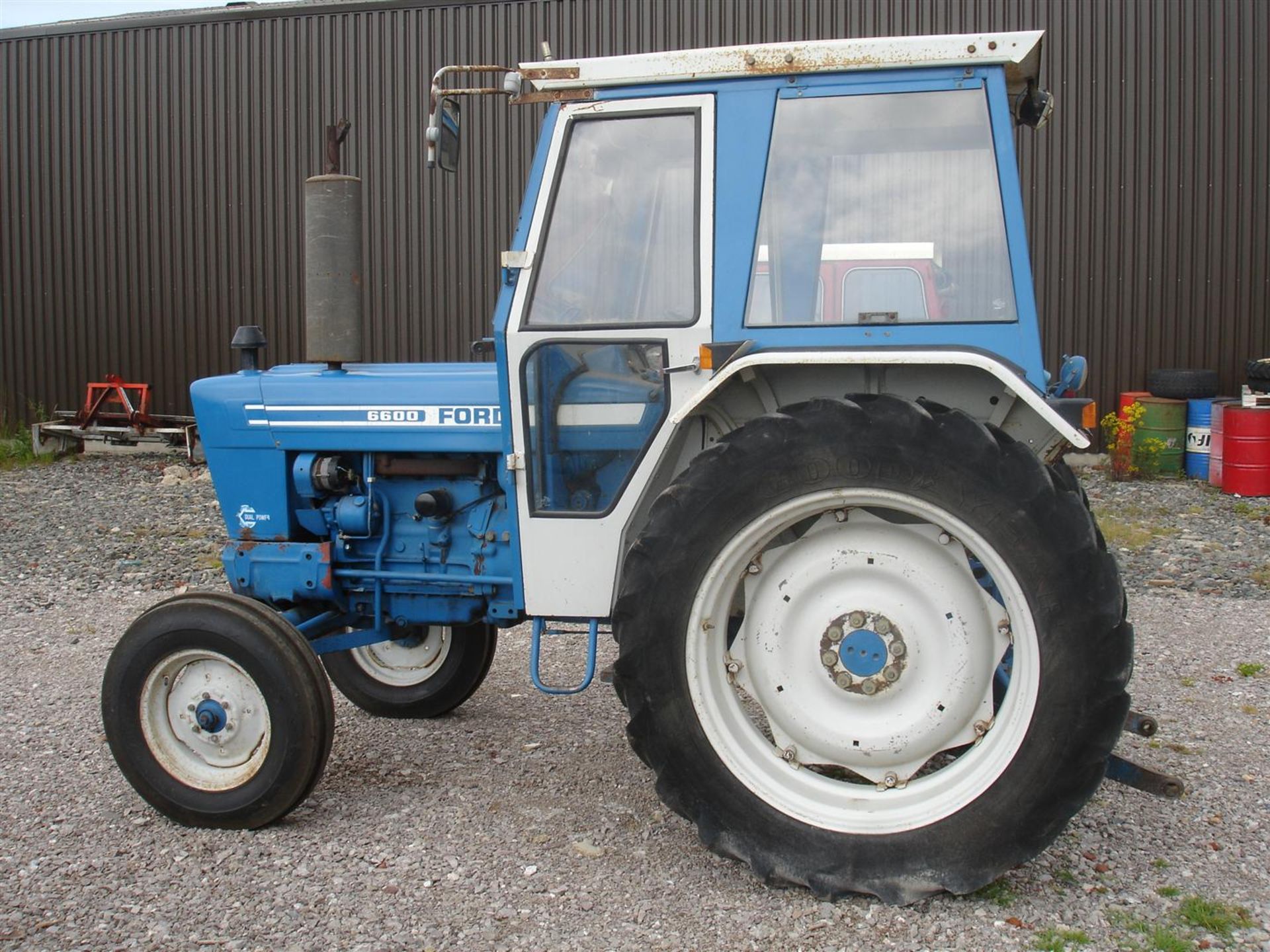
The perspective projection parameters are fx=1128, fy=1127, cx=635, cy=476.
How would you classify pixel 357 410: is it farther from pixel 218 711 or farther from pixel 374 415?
pixel 218 711

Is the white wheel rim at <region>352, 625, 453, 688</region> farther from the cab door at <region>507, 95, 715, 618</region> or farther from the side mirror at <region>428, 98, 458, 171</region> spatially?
the side mirror at <region>428, 98, 458, 171</region>

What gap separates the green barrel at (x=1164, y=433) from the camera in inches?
391

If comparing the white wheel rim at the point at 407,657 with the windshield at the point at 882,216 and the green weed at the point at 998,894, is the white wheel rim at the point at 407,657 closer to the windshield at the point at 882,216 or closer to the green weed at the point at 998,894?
the windshield at the point at 882,216

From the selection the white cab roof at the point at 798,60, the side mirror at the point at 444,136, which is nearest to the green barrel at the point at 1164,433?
the white cab roof at the point at 798,60

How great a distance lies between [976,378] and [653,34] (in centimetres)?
930

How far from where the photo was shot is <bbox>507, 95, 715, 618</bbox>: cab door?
9.98 feet

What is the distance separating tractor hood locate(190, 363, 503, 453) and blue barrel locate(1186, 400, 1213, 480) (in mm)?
8012

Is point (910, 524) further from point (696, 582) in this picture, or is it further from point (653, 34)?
point (653, 34)

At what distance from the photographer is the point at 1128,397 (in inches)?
408

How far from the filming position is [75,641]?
5.56 metres

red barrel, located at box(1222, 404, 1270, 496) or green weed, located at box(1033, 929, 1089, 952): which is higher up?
red barrel, located at box(1222, 404, 1270, 496)

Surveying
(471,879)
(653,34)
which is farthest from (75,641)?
(653,34)

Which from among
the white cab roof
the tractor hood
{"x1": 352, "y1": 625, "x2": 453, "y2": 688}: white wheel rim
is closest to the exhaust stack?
the tractor hood

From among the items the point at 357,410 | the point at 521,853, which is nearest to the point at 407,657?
the point at 357,410
